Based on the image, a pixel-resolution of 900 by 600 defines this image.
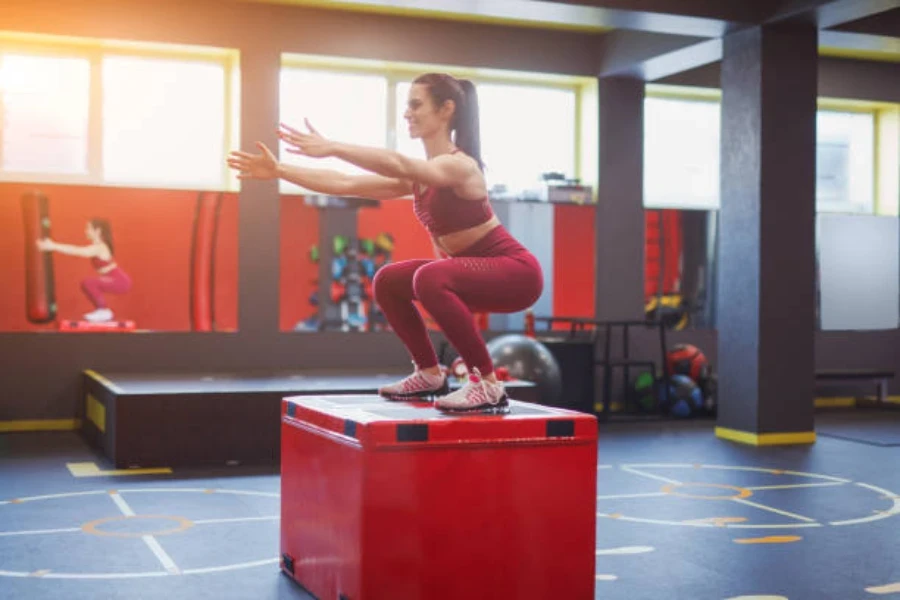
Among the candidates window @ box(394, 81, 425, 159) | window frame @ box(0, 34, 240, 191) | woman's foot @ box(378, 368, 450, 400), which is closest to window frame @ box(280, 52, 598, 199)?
window @ box(394, 81, 425, 159)

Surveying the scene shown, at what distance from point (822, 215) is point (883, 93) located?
4.38 ft

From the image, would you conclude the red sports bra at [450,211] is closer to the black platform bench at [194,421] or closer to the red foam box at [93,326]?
the black platform bench at [194,421]

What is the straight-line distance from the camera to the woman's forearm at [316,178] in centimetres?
342

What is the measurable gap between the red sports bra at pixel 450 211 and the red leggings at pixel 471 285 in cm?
7

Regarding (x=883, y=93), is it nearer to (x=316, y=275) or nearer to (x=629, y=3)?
(x=629, y=3)

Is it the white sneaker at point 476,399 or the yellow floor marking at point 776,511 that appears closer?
the white sneaker at point 476,399

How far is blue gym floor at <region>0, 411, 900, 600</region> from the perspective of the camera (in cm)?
373

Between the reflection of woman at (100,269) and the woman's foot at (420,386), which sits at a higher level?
the reflection of woman at (100,269)

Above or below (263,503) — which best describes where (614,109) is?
above

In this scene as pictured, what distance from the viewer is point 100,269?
8.05 m

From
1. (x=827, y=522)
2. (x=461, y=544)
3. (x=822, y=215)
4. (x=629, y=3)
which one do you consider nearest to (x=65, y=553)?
(x=461, y=544)

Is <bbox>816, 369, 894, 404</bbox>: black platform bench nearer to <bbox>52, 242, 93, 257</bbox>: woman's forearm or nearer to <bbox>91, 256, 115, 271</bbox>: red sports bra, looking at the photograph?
<bbox>91, 256, 115, 271</bbox>: red sports bra

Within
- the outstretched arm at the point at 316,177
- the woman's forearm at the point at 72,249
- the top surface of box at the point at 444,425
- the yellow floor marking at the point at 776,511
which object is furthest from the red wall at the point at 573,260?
the top surface of box at the point at 444,425

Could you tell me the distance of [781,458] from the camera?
22.5ft
